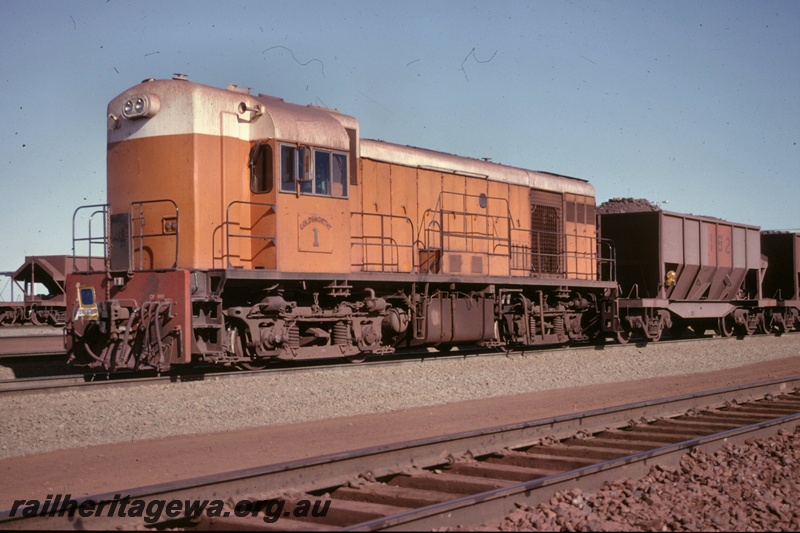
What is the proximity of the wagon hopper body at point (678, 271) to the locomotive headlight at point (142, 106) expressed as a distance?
1324 centimetres

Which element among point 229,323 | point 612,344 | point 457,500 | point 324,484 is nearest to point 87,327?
point 229,323

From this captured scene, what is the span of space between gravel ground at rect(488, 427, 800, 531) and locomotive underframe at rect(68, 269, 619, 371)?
7.08 meters

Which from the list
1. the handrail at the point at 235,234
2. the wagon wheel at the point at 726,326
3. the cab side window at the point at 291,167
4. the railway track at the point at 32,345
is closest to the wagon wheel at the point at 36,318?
the railway track at the point at 32,345

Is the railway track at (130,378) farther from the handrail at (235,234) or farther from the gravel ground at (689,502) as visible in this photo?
the gravel ground at (689,502)

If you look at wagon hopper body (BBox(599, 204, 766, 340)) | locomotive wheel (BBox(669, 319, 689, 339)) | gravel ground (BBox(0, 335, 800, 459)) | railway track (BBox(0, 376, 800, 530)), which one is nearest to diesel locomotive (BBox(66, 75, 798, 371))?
gravel ground (BBox(0, 335, 800, 459))

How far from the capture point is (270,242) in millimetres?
13023

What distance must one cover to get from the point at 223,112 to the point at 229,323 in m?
3.25

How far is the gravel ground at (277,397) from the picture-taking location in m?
9.62

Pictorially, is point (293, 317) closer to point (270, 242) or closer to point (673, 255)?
point (270, 242)

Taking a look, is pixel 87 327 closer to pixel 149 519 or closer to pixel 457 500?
pixel 149 519

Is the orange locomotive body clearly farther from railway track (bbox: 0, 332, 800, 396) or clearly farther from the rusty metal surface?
the rusty metal surface

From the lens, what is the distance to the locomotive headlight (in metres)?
12.7

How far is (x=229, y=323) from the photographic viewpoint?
13.0 meters

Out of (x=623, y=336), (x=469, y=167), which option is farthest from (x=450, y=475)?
(x=623, y=336)
